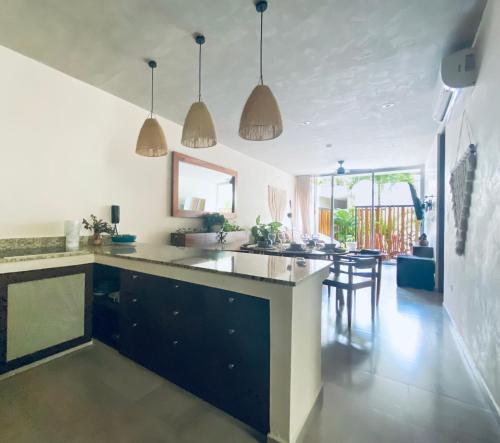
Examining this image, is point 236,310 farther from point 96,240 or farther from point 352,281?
point 96,240

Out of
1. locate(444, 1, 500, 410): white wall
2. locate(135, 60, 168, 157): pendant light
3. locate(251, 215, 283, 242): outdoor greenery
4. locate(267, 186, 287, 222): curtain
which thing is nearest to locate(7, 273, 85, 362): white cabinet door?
locate(135, 60, 168, 157): pendant light

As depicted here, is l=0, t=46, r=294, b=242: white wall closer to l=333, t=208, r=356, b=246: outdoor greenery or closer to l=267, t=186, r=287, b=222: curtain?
l=267, t=186, r=287, b=222: curtain

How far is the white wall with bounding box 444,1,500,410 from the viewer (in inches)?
62.4

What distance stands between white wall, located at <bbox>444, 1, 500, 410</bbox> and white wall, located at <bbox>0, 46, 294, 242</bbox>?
3.36 m

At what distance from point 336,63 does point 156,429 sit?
3040mm

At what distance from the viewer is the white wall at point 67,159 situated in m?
2.21

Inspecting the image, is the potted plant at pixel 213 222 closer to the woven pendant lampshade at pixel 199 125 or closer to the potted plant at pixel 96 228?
the potted plant at pixel 96 228

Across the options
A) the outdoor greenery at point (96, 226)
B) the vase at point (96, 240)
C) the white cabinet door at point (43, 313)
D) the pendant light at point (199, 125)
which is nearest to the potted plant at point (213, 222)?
the outdoor greenery at point (96, 226)

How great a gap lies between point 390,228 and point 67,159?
7.45m

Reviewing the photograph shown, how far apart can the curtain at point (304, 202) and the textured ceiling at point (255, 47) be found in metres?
4.57

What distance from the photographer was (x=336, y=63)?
7.60 ft

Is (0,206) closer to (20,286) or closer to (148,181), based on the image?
(20,286)

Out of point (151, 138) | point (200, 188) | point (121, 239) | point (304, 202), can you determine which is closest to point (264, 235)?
point (200, 188)

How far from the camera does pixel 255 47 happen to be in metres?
2.11
